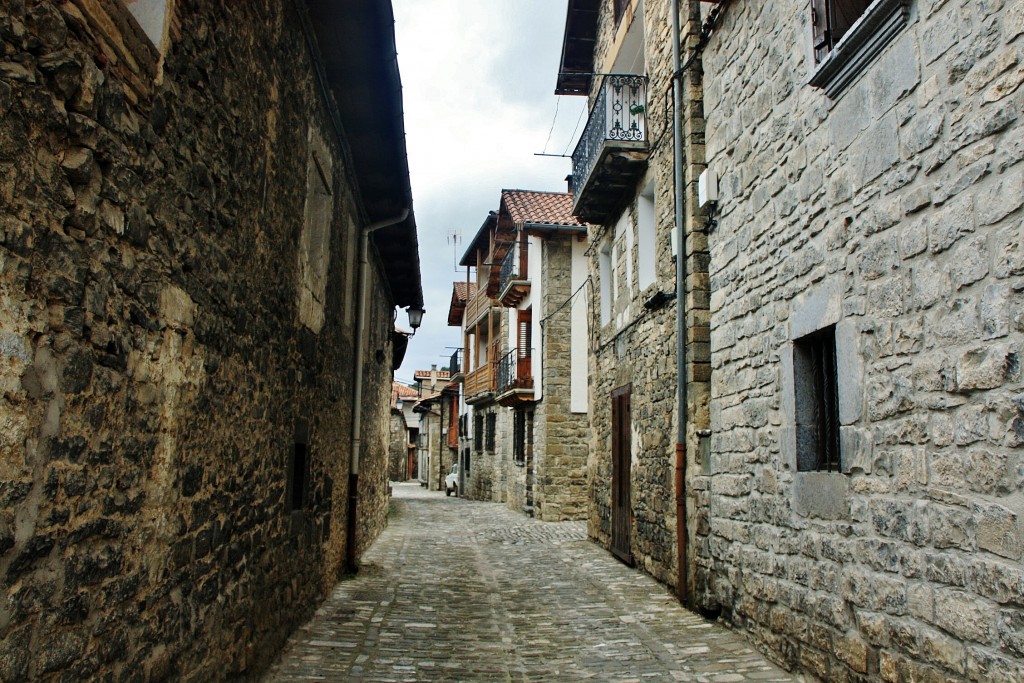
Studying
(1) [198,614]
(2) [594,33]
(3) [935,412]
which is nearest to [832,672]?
(3) [935,412]

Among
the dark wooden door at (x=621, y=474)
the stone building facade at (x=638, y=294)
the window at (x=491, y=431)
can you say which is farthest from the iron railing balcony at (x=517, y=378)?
the dark wooden door at (x=621, y=474)

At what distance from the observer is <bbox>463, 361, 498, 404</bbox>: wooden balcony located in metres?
22.1

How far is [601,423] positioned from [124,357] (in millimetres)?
9568

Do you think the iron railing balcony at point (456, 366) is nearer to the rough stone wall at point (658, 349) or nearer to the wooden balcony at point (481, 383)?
the wooden balcony at point (481, 383)

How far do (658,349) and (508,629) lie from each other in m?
3.57

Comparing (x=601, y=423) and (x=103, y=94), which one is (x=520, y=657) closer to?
(x=103, y=94)

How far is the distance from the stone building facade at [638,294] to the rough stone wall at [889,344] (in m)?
0.85

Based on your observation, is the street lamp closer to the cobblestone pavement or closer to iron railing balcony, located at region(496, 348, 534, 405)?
iron railing balcony, located at region(496, 348, 534, 405)

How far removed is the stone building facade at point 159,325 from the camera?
2076mm

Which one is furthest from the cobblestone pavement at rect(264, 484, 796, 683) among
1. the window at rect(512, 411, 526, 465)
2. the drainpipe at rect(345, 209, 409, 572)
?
the window at rect(512, 411, 526, 465)

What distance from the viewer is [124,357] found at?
2.68m

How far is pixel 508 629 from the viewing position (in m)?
6.37

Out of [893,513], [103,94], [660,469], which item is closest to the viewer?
[103,94]

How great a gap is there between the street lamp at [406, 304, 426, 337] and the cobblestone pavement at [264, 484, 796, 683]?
505 cm
